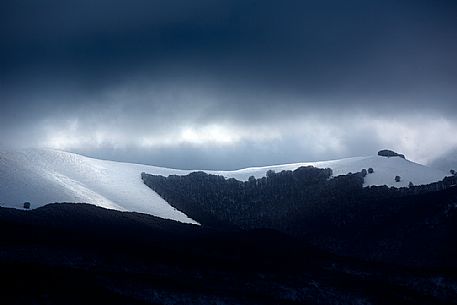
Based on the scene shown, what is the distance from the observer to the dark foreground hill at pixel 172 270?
106000 millimetres

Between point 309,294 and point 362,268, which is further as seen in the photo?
point 362,268

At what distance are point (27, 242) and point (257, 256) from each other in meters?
50.6

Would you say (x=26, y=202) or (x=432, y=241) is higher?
(x=26, y=202)

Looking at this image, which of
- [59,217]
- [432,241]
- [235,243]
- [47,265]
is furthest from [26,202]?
[432,241]

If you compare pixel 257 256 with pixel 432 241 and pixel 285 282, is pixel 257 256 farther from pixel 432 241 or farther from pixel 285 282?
pixel 432 241

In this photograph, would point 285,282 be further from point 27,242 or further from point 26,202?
point 26,202

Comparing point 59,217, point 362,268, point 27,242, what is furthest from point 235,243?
point 27,242

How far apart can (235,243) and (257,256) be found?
40.2 ft

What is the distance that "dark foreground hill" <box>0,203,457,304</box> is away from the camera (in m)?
106

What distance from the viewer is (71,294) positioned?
10081 cm

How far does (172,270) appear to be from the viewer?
12662 cm

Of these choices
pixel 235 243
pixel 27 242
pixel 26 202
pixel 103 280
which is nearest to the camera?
pixel 103 280

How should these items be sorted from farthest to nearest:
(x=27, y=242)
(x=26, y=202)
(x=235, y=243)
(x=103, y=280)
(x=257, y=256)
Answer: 1. (x=26, y=202)
2. (x=235, y=243)
3. (x=257, y=256)
4. (x=27, y=242)
5. (x=103, y=280)

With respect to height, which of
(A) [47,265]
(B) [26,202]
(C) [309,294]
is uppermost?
(B) [26,202]
